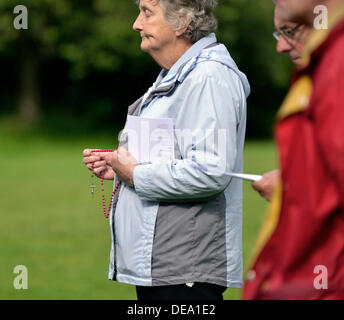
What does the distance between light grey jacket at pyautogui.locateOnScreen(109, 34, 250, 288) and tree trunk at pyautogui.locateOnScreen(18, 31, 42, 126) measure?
27774 millimetres

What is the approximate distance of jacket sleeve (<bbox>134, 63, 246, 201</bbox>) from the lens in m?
3.18

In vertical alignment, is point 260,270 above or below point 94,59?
below

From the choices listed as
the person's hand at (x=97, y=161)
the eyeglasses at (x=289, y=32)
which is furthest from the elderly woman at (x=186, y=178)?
the eyeglasses at (x=289, y=32)

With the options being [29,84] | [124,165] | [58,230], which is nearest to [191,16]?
[124,165]

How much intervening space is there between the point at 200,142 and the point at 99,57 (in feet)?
95.4

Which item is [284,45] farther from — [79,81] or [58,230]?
[79,81]

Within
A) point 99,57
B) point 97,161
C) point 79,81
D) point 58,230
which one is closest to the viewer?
point 97,161

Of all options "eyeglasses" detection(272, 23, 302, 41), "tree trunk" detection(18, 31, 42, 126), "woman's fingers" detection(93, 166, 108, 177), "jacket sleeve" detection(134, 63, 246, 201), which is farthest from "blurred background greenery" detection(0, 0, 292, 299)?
"eyeglasses" detection(272, 23, 302, 41)

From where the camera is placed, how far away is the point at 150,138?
3.31m

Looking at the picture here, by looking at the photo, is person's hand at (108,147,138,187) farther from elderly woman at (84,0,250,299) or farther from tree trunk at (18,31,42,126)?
tree trunk at (18,31,42,126)

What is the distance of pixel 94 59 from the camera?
3184 cm

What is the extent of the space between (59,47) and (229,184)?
30267mm

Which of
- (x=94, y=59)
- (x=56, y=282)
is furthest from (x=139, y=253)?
(x=94, y=59)

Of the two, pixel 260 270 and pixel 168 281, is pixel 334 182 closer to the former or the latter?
pixel 260 270
